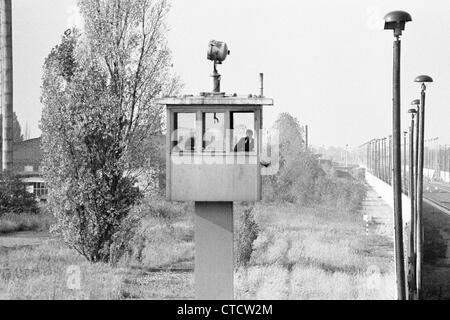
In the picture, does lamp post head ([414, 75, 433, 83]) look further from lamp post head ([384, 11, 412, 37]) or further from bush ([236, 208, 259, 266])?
bush ([236, 208, 259, 266])

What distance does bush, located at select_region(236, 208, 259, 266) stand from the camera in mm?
20156

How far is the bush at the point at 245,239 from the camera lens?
66.1ft

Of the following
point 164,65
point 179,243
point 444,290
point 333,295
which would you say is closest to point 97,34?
point 164,65

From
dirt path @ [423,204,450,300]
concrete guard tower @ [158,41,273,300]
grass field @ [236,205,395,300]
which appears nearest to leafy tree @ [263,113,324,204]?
dirt path @ [423,204,450,300]

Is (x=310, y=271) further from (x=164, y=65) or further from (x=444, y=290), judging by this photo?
(x=164, y=65)

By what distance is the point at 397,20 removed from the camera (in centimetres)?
1130

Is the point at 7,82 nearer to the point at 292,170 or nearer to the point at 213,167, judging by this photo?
the point at 292,170

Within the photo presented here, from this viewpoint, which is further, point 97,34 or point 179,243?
point 179,243

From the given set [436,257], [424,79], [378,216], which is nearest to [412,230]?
[436,257]

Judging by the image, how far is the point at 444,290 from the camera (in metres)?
19.4

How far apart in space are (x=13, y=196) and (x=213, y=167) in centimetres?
2452

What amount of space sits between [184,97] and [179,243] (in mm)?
15225

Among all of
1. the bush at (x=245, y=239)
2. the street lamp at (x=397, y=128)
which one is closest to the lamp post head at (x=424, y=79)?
the street lamp at (x=397, y=128)

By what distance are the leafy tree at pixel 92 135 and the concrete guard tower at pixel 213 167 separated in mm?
8073
